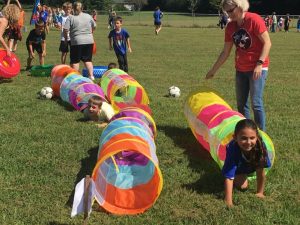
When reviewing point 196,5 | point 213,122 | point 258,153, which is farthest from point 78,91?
point 196,5

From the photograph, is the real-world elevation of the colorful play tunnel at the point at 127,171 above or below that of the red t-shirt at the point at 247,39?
below

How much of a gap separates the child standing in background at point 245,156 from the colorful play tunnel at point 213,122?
30 cm

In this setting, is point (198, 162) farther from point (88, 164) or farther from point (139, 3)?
point (139, 3)

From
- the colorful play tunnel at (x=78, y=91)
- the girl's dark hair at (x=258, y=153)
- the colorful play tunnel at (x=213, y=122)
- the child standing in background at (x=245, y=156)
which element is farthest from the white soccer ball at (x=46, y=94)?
the girl's dark hair at (x=258, y=153)

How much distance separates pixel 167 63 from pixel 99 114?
8.66m

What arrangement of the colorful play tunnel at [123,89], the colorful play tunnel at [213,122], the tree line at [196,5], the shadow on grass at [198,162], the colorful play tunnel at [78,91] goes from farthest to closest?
1. the tree line at [196,5]
2. the colorful play tunnel at [123,89]
3. the colorful play tunnel at [78,91]
4. the colorful play tunnel at [213,122]
5. the shadow on grass at [198,162]

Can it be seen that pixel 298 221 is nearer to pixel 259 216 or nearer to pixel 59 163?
pixel 259 216

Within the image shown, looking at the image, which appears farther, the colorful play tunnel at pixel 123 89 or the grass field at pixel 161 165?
the colorful play tunnel at pixel 123 89

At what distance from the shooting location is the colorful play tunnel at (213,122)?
16.1 feet

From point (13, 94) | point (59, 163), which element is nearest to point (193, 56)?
point (13, 94)

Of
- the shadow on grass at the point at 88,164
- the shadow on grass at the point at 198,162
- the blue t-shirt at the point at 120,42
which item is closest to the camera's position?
the shadow on grass at the point at 198,162

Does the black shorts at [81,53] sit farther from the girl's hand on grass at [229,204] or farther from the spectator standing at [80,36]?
the girl's hand on grass at [229,204]

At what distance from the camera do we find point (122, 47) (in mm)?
11688

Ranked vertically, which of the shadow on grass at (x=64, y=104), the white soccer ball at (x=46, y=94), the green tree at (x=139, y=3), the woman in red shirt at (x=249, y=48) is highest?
the woman in red shirt at (x=249, y=48)
